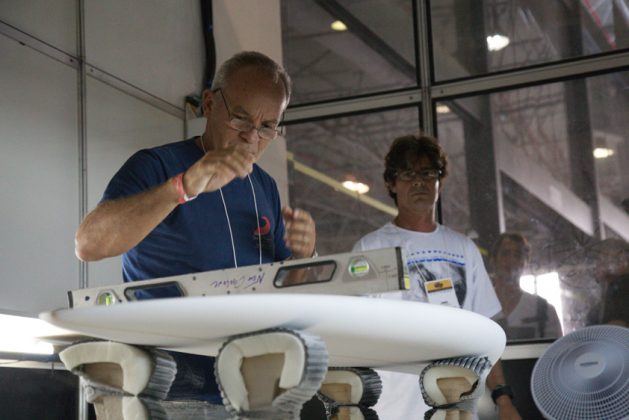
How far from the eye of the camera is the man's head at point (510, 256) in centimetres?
436

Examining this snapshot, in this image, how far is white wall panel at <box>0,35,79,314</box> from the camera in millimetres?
2887

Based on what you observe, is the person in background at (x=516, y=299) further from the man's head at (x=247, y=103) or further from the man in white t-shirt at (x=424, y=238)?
the man's head at (x=247, y=103)

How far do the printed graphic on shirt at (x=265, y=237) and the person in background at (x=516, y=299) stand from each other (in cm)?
261

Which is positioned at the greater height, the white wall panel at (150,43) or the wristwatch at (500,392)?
the white wall panel at (150,43)

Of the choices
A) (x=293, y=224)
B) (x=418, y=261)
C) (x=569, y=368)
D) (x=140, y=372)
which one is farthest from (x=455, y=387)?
(x=569, y=368)

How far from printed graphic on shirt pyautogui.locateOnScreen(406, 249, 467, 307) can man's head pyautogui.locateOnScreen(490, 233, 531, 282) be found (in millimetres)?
1344

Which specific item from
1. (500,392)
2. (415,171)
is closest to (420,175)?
(415,171)

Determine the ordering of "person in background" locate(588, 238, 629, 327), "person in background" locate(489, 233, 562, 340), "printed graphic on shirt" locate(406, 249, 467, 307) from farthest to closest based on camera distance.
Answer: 1. "person in background" locate(489, 233, 562, 340)
2. "person in background" locate(588, 238, 629, 327)
3. "printed graphic on shirt" locate(406, 249, 467, 307)

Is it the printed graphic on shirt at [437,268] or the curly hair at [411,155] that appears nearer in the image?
the printed graphic on shirt at [437,268]

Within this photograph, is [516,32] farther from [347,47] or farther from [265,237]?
→ [265,237]

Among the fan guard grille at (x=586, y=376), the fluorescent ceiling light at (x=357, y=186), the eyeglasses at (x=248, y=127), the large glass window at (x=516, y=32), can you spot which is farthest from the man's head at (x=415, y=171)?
the fluorescent ceiling light at (x=357, y=186)

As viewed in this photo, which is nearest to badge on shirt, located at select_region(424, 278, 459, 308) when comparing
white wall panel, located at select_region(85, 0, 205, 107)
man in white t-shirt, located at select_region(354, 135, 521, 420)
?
man in white t-shirt, located at select_region(354, 135, 521, 420)

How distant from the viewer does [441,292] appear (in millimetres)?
2951

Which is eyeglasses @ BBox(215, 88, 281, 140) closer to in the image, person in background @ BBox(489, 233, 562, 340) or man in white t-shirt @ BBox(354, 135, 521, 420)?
man in white t-shirt @ BBox(354, 135, 521, 420)
